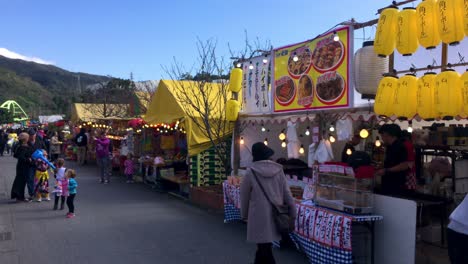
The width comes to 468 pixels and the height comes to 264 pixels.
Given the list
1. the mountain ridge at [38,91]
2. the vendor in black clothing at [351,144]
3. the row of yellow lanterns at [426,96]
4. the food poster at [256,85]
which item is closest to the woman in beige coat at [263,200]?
the row of yellow lanterns at [426,96]

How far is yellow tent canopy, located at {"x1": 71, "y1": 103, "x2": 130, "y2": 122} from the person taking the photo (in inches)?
1008

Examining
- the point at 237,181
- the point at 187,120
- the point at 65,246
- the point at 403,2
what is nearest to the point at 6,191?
the point at 187,120

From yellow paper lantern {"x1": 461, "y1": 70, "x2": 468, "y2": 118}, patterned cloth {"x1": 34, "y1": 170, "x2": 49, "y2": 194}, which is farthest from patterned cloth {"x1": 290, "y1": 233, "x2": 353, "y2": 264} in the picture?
patterned cloth {"x1": 34, "y1": 170, "x2": 49, "y2": 194}

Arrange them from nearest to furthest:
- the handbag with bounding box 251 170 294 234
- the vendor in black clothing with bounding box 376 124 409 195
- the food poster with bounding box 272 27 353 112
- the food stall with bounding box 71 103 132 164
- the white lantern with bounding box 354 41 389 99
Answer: the handbag with bounding box 251 170 294 234, the vendor in black clothing with bounding box 376 124 409 195, the white lantern with bounding box 354 41 389 99, the food poster with bounding box 272 27 353 112, the food stall with bounding box 71 103 132 164

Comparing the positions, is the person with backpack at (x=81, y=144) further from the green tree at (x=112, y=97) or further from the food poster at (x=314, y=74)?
the food poster at (x=314, y=74)

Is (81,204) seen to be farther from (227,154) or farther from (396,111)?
(396,111)

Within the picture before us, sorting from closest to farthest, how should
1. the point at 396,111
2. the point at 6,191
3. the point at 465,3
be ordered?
the point at 465,3
the point at 396,111
the point at 6,191

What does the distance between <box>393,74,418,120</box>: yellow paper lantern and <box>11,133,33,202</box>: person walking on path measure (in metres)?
9.70

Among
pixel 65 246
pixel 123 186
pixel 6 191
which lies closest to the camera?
pixel 65 246

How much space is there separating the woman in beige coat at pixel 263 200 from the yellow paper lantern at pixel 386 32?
2.40m

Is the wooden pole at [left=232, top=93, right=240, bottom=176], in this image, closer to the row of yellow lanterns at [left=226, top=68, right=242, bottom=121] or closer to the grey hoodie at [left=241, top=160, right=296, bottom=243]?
the row of yellow lanterns at [left=226, top=68, right=242, bottom=121]

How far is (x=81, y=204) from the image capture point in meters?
11.5

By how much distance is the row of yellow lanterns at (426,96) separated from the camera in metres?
5.21

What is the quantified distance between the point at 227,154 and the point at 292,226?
23.8ft
